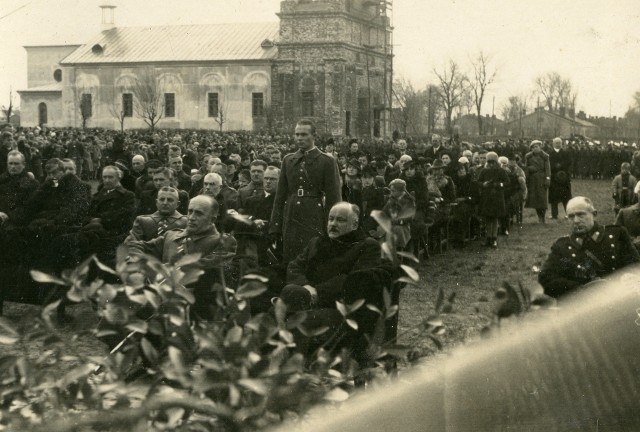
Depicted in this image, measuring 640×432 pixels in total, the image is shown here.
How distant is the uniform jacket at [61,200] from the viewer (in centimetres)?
937

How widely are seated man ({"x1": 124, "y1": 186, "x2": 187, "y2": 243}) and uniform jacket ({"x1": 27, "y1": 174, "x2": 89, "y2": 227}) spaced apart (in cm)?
187

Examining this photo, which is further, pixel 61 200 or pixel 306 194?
pixel 61 200

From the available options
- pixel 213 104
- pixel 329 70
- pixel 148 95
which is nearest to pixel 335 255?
pixel 329 70

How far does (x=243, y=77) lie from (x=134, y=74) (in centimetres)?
873

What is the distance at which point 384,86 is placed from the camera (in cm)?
6112

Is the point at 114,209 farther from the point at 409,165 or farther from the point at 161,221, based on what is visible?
the point at 409,165

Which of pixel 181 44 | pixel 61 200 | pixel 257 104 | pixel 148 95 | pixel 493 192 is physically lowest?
pixel 493 192

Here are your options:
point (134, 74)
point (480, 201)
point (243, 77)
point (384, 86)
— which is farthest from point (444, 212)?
point (134, 74)

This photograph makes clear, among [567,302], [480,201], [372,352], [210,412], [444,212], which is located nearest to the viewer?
[210,412]

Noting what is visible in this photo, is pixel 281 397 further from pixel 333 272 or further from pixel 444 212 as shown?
pixel 444 212

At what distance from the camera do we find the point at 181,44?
Result: 67.9m

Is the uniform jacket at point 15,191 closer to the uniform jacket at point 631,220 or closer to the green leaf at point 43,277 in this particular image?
the uniform jacket at point 631,220

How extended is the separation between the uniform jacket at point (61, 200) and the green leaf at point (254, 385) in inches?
277

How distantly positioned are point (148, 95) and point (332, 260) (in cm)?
6252
